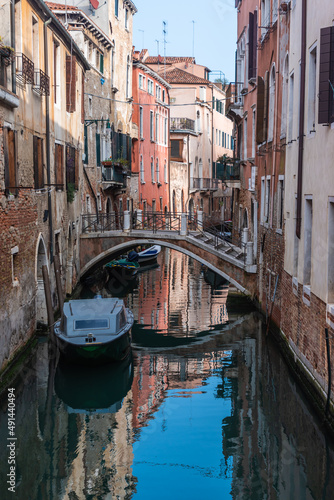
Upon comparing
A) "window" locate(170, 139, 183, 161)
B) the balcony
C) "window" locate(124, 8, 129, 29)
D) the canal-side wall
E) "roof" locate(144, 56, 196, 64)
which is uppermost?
"roof" locate(144, 56, 196, 64)

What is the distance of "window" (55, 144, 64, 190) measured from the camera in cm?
1781

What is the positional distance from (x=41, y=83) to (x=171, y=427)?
26.6ft

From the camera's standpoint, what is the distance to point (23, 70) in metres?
13.3

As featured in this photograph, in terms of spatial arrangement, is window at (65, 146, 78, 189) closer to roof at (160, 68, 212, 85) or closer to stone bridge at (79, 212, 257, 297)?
stone bridge at (79, 212, 257, 297)

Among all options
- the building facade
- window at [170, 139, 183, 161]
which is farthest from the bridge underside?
window at [170, 139, 183, 161]

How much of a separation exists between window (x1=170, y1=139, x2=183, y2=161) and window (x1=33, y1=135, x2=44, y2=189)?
94.4ft

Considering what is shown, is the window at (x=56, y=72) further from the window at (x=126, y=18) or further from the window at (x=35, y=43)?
the window at (x=126, y=18)

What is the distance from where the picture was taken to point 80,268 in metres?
22.0

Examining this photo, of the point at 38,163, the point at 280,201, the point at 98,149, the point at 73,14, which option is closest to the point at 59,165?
the point at 38,163

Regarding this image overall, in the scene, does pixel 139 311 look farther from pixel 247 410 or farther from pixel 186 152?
pixel 186 152

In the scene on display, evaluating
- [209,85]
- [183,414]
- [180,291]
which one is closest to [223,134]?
[209,85]

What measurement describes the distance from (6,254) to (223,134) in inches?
1770

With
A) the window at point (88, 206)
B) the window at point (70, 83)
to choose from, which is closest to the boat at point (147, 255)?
the window at point (88, 206)

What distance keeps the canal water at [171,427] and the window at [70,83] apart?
684 centimetres
